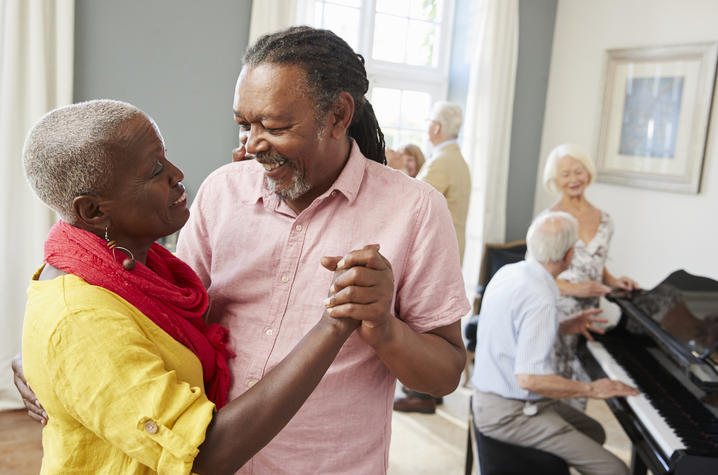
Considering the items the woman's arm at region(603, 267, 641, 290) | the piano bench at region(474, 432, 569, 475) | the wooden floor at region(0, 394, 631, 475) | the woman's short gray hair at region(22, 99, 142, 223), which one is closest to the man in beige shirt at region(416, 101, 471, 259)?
the woman's arm at region(603, 267, 641, 290)

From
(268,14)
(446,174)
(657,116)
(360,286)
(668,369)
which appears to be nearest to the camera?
(360,286)

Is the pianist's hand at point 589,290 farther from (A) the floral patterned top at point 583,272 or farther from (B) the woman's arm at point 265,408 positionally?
(B) the woman's arm at point 265,408

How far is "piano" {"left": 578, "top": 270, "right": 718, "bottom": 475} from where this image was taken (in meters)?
1.83

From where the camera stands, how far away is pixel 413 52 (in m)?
4.86

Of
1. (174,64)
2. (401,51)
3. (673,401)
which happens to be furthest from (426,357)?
(401,51)

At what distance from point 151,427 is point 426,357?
49cm

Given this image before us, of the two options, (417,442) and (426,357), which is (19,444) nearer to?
(417,442)

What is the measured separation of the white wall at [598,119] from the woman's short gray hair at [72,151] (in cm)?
386

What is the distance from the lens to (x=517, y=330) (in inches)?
89.7

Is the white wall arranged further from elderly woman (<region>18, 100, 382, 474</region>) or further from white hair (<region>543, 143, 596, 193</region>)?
elderly woman (<region>18, 100, 382, 474</region>)

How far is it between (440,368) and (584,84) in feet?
14.1

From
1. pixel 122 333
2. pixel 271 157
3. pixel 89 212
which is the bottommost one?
pixel 122 333

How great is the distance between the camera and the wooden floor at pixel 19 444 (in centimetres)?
276

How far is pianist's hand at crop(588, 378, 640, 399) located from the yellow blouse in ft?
6.17
